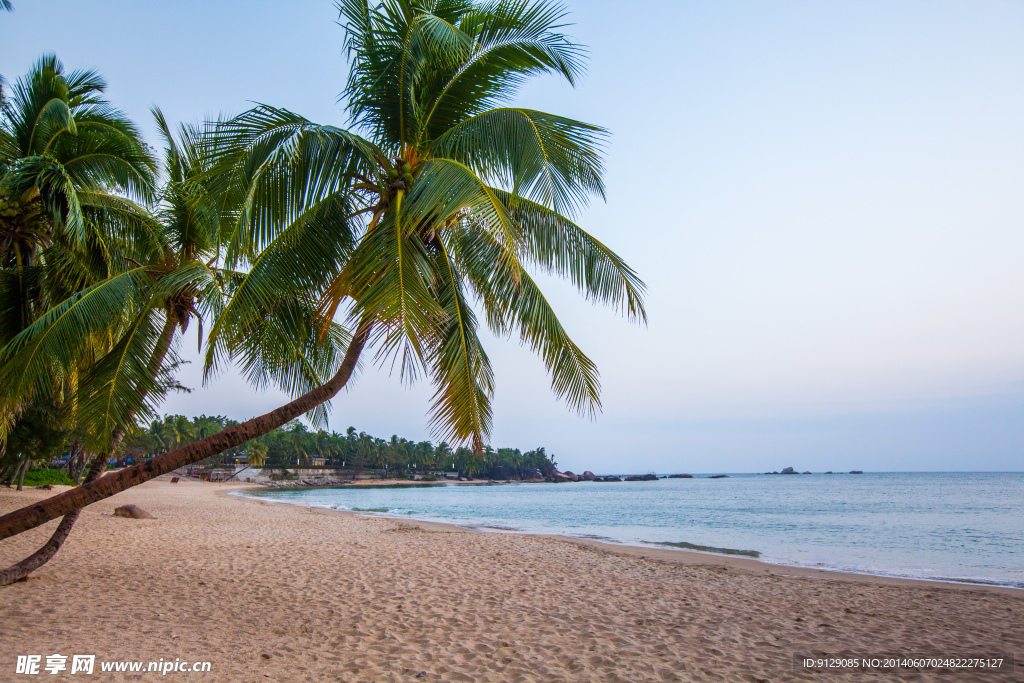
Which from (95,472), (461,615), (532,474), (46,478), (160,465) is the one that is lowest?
(532,474)

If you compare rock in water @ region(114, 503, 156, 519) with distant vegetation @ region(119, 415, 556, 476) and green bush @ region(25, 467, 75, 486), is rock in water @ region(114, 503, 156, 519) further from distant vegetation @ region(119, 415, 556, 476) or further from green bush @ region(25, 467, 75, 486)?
distant vegetation @ region(119, 415, 556, 476)

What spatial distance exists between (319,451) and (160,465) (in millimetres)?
87792

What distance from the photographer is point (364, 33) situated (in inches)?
180

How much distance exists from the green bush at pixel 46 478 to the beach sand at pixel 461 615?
26606 mm

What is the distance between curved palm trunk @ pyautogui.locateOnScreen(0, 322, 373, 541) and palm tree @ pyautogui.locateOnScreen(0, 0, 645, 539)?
2 cm

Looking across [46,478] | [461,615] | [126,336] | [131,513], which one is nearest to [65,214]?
[126,336]

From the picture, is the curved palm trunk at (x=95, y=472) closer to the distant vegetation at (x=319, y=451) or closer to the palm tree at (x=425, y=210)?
the palm tree at (x=425, y=210)

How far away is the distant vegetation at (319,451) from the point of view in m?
62.3

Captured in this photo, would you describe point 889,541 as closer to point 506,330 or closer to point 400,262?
point 506,330

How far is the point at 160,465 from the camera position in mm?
3301

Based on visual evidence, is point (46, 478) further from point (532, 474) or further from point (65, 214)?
point (532, 474)

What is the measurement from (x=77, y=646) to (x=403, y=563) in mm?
5384

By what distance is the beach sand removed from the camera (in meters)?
4.06

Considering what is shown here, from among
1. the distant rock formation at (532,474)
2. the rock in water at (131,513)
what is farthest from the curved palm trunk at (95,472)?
the distant rock formation at (532,474)
